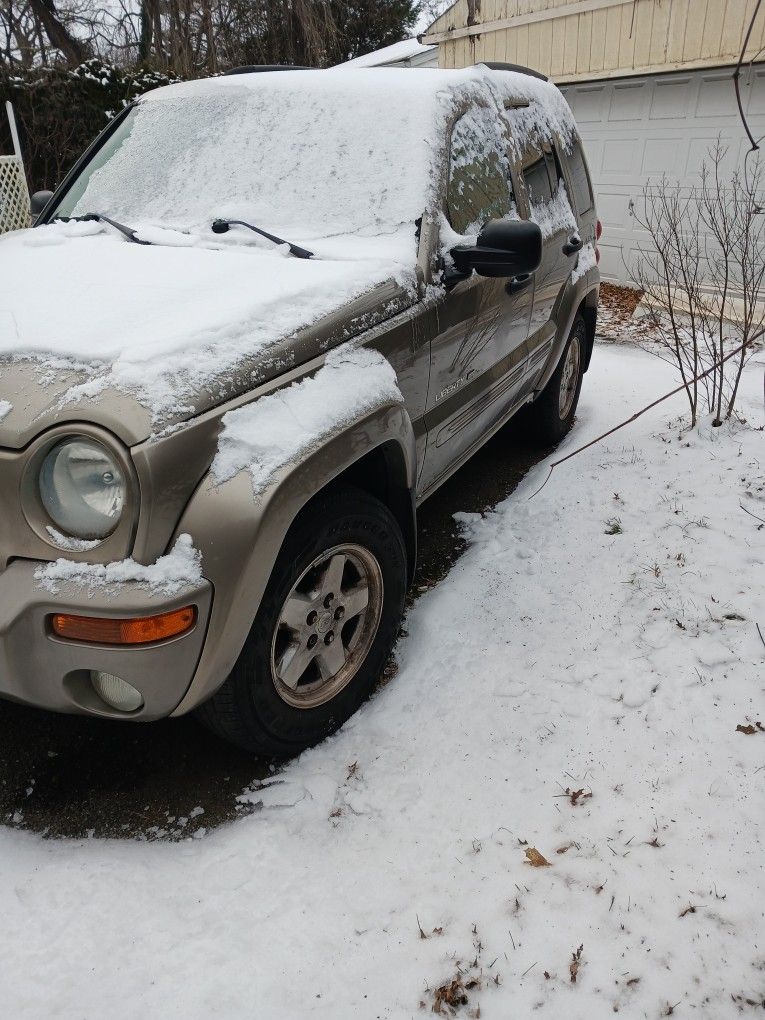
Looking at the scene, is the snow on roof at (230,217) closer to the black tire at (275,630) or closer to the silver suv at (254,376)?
the silver suv at (254,376)

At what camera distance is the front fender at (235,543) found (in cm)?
171

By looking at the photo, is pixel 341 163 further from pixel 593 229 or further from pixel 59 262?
pixel 593 229

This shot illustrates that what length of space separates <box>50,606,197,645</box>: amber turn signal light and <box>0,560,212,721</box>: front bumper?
0.6 inches

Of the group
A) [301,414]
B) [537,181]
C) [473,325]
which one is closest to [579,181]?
[537,181]

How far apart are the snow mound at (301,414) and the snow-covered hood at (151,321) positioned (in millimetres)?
79

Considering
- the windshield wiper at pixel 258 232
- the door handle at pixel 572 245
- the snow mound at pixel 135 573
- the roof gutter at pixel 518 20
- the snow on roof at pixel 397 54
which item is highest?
the roof gutter at pixel 518 20

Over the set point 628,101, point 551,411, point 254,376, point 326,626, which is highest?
point 628,101

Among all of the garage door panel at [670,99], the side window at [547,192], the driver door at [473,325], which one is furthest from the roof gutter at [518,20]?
the driver door at [473,325]

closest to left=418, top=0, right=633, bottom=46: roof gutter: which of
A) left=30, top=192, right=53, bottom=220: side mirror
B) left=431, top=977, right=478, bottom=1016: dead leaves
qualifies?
left=30, top=192, right=53, bottom=220: side mirror

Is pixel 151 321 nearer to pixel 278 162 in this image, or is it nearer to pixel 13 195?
pixel 278 162

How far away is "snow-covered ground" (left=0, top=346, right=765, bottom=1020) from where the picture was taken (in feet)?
5.56

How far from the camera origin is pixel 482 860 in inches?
78.2

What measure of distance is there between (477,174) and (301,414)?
5.78ft

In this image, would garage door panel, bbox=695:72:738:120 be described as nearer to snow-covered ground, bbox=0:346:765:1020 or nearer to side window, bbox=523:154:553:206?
side window, bbox=523:154:553:206
